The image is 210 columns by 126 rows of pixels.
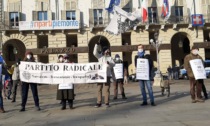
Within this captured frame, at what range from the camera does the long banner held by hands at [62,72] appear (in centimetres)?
1013

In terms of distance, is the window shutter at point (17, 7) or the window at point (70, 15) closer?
the window shutter at point (17, 7)

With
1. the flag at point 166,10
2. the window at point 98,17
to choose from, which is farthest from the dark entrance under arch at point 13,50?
the flag at point 166,10

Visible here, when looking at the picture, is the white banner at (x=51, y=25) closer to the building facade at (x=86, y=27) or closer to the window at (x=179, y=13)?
the building facade at (x=86, y=27)

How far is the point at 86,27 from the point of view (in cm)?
3959

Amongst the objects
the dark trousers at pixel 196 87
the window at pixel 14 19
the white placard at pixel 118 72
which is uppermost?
the window at pixel 14 19

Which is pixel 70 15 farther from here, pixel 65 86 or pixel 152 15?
pixel 65 86

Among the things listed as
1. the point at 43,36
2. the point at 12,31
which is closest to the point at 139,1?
the point at 43,36

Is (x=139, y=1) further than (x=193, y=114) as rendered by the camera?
Yes

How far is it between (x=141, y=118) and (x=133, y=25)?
31156 millimetres

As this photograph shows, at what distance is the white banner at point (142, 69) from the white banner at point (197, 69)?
5.02 ft

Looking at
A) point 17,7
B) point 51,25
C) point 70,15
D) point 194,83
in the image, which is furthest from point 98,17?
point 194,83

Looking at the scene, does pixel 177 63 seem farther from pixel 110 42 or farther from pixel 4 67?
pixel 4 67

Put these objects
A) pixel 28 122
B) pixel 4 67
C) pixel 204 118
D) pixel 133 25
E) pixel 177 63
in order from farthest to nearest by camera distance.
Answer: pixel 177 63 → pixel 133 25 → pixel 4 67 → pixel 28 122 → pixel 204 118

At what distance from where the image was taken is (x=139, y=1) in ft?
131
